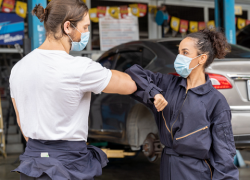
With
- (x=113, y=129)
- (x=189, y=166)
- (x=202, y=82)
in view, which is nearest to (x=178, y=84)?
(x=202, y=82)

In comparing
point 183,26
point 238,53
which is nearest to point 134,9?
point 183,26

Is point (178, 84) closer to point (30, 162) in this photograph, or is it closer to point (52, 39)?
point (52, 39)

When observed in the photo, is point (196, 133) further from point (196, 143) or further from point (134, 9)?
point (134, 9)

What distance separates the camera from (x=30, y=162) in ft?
4.89

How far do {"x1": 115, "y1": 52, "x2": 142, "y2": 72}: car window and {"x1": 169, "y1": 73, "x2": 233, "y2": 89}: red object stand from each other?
1201 mm

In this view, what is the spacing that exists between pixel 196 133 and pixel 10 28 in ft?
23.5

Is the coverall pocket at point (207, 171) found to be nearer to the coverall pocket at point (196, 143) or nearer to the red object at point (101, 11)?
the coverall pocket at point (196, 143)

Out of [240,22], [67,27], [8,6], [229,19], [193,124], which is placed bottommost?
[193,124]

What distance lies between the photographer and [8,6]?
759 cm

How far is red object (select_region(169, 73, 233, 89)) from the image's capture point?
2.98m

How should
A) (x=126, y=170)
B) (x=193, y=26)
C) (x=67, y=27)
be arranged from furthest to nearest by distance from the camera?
(x=193, y=26)
(x=126, y=170)
(x=67, y=27)

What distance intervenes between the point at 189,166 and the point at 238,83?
1.54 metres

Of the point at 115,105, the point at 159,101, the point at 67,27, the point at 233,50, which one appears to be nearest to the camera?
the point at 67,27

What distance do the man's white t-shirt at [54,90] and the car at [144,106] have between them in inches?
72.4
